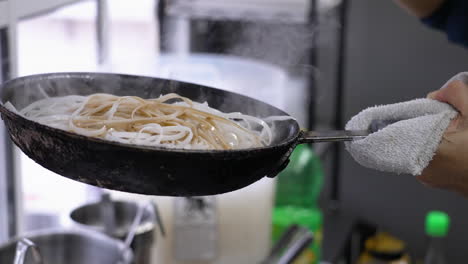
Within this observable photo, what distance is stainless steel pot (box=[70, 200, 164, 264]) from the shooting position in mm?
1017

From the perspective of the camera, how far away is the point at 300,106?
79.1 inches

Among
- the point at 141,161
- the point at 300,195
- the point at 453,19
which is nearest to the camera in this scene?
the point at 141,161

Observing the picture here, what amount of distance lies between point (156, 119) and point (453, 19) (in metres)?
1.04

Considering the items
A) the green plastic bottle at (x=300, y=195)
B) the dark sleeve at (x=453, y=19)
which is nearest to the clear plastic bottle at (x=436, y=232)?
the green plastic bottle at (x=300, y=195)

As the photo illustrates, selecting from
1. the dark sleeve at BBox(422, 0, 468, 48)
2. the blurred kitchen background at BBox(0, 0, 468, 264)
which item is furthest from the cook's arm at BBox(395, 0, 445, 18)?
the blurred kitchen background at BBox(0, 0, 468, 264)

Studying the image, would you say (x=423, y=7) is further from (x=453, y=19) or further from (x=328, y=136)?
(x=328, y=136)

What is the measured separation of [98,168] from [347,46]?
6.10 feet

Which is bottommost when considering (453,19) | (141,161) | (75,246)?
(75,246)

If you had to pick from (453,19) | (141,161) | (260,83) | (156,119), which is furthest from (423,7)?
(141,161)

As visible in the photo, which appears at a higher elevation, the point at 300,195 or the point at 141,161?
the point at 141,161

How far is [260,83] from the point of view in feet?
4.44

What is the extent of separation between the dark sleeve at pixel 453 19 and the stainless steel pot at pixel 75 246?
1.03m

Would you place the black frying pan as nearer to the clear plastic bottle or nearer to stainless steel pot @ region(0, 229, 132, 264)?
stainless steel pot @ region(0, 229, 132, 264)

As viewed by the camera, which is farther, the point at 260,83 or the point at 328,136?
the point at 260,83
